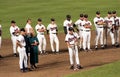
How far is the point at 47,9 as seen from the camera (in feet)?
125

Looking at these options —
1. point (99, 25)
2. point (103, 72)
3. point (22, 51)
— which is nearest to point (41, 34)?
point (99, 25)

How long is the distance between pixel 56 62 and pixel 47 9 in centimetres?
1913

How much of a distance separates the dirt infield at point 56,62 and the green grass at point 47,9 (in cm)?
938

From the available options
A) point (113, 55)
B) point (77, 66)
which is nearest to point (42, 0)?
point (113, 55)

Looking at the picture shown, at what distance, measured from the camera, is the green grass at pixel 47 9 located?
112ft

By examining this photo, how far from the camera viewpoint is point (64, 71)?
17266 millimetres

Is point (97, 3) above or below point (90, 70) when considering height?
above

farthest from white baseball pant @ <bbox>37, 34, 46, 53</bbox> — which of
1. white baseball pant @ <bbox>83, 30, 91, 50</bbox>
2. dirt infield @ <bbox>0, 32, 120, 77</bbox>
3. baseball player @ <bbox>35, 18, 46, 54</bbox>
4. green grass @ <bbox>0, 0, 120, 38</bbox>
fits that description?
green grass @ <bbox>0, 0, 120, 38</bbox>

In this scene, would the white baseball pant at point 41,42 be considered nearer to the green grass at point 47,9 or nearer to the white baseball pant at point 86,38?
the white baseball pant at point 86,38

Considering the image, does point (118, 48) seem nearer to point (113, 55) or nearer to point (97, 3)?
point (113, 55)

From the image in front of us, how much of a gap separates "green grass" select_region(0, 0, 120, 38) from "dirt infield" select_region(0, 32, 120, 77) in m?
9.38

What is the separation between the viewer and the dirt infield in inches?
679

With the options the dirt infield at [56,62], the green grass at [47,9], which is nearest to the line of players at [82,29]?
the dirt infield at [56,62]

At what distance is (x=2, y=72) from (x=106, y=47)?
7332 millimetres
